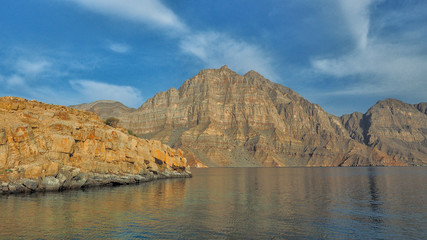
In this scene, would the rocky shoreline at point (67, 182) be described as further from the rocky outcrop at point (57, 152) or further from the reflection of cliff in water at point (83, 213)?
the reflection of cliff in water at point (83, 213)

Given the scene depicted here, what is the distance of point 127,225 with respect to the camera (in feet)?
100

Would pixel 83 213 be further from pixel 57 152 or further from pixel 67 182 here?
pixel 57 152

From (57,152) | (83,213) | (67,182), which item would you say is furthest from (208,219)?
(57,152)

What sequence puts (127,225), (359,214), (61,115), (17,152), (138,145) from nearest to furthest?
(127,225), (359,214), (17,152), (61,115), (138,145)

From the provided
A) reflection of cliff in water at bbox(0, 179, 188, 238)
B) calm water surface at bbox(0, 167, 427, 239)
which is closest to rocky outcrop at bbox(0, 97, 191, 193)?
reflection of cliff in water at bbox(0, 179, 188, 238)

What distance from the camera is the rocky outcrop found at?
57375mm

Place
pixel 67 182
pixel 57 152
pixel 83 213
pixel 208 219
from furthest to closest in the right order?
pixel 57 152 < pixel 67 182 < pixel 83 213 < pixel 208 219

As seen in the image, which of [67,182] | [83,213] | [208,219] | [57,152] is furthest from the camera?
[57,152]

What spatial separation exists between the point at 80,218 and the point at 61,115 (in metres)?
52.2

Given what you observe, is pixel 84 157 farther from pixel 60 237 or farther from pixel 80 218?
pixel 60 237

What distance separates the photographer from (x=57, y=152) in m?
65.4

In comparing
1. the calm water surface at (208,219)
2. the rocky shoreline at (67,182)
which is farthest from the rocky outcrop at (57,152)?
the calm water surface at (208,219)

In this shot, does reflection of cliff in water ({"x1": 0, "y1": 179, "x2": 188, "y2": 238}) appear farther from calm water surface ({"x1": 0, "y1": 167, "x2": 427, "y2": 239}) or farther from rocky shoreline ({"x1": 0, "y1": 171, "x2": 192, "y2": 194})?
rocky shoreline ({"x1": 0, "y1": 171, "x2": 192, "y2": 194})

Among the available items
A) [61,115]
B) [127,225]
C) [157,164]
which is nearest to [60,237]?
[127,225]
